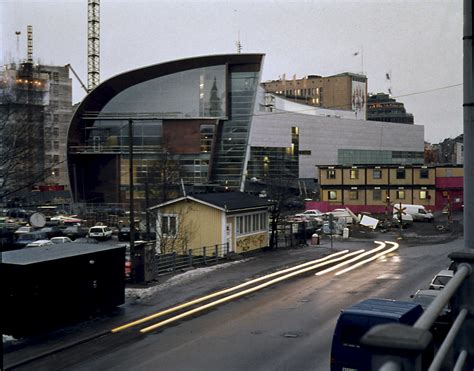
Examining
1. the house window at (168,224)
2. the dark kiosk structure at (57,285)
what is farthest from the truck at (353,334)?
the house window at (168,224)

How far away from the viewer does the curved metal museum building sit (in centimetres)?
5956

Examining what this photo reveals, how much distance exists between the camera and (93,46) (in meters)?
92.0

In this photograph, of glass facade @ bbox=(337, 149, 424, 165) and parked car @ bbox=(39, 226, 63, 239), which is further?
glass facade @ bbox=(337, 149, 424, 165)

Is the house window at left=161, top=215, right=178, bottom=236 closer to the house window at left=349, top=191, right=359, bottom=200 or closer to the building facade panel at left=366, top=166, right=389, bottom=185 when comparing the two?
the house window at left=349, top=191, right=359, bottom=200

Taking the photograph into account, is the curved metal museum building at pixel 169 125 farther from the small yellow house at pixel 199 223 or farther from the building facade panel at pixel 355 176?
the small yellow house at pixel 199 223

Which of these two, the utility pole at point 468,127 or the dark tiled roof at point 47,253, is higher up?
the utility pole at point 468,127

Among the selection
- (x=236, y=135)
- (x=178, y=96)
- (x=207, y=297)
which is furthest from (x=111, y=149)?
(x=207, y=297)

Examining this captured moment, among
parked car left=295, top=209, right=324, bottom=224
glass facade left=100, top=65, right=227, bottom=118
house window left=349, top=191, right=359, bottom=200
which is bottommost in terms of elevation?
parked car left=295, top=209, right=324, bottom=224

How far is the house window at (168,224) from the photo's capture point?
24266 mm

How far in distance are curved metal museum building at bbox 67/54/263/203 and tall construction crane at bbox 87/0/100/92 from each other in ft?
96.8

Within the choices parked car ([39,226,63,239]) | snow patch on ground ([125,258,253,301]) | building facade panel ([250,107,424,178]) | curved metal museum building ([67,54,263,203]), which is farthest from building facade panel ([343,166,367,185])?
snow patch on ground ([125,258,253,301])

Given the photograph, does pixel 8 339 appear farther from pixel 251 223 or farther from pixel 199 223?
pixel 251 223

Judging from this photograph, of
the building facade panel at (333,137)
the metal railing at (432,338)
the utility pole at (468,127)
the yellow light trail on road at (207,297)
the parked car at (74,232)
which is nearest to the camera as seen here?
the metal railing at (432,338)

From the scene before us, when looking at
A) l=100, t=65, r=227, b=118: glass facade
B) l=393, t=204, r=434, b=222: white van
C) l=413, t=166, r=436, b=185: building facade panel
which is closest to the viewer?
l=393, t=204, r=434, b=222: white van
